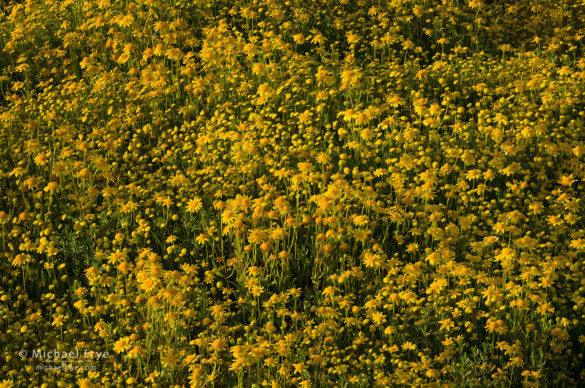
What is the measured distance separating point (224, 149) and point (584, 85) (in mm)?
2926

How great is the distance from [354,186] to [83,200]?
1904 millimetres

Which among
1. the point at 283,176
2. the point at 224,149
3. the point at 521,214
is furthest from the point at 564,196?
the point at 224,149

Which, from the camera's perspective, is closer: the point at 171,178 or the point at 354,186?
the point at 354,186

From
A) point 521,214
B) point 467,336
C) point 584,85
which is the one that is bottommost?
point 467,336

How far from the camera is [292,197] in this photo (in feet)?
17.6

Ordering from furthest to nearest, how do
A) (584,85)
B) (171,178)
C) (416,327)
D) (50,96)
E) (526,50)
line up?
(526,50)
(50,96)
(584,85)
(171,178)
(416,327)

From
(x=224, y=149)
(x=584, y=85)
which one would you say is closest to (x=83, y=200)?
(x=224, y=149)

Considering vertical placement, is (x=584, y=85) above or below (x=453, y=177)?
above

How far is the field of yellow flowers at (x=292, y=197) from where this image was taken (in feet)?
14.0

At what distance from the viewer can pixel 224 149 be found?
18.6 ft

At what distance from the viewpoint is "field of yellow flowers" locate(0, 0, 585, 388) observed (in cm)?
426

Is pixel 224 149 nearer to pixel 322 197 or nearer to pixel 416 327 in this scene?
pixel 322 197

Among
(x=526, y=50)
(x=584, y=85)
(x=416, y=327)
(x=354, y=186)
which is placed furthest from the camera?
(x=526, y=50)

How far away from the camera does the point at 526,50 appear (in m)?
7.50
